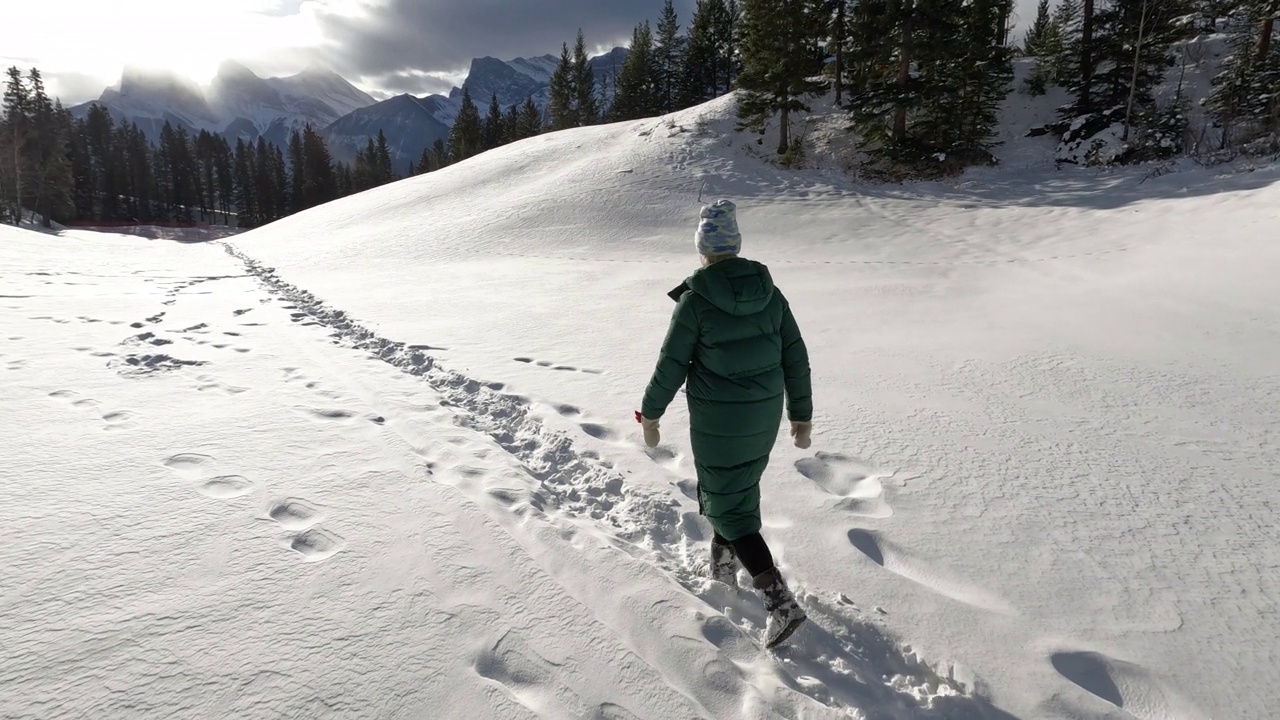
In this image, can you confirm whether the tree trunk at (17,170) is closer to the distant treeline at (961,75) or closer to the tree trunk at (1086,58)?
the distant treeline at (961,75)

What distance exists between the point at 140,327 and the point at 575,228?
10.5m

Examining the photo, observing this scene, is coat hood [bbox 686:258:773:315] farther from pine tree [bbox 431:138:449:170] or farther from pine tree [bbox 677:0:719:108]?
pine tree [bbox 431:138:449:170]

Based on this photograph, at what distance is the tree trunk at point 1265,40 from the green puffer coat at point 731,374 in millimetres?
25228

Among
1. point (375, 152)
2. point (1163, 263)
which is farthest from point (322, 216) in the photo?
point (375, 152)

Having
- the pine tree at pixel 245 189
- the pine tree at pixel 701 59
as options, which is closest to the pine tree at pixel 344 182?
the pine tree at pixel 245 189

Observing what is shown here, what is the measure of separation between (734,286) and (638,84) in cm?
4612

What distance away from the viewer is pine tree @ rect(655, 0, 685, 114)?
150ft

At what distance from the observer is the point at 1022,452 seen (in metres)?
3.63

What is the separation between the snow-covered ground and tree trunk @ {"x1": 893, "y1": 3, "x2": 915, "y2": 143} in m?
13.5

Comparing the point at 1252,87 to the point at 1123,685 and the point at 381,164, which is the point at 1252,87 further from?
the point at 381,164

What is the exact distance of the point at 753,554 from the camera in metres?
2.34

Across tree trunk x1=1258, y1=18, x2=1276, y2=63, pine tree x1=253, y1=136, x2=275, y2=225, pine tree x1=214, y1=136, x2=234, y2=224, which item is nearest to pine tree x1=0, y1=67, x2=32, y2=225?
pine tree x1=253, y1=136, x2=275, y2=225

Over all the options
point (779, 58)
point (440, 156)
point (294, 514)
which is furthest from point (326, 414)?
point (440, 156)

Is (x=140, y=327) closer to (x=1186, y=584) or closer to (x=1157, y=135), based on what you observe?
(x=1186, y=584)
